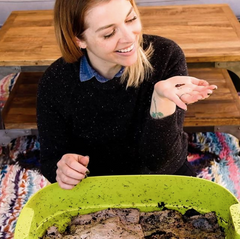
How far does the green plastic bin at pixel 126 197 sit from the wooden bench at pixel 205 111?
834 millimetres

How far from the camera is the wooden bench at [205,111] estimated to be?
1.95 m

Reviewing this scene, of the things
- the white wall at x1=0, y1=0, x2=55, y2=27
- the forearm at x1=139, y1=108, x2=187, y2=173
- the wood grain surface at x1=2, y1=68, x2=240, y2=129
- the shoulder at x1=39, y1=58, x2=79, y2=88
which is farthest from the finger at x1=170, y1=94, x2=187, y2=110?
the white wall at x1=0, y1=0, x2=55, y2=27

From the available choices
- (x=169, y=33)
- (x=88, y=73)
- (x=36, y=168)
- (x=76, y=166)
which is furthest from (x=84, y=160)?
(x=169, y=33)

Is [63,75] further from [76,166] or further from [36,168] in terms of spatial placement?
[36,168]

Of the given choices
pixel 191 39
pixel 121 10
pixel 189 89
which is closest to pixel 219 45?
pixel 191 39

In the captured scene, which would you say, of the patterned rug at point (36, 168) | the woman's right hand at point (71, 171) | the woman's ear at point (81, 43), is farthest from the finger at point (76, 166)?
the patterned rug at point (36, 168)

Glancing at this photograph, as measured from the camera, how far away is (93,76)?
125 centimetres

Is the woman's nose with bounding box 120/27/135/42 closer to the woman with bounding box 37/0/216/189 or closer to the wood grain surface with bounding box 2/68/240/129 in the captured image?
the woman with bounding box 37/0/216/189

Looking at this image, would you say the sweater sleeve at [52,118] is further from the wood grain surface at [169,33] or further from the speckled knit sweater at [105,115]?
the wood grain surface at [169,33]

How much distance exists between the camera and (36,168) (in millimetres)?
2008

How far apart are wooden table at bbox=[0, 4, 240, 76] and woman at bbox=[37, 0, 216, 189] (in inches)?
21.7

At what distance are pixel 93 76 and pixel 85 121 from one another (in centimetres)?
14

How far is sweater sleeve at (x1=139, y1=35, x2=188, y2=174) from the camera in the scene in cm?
113

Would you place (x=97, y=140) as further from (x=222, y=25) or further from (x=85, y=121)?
(x=222, y=25)
